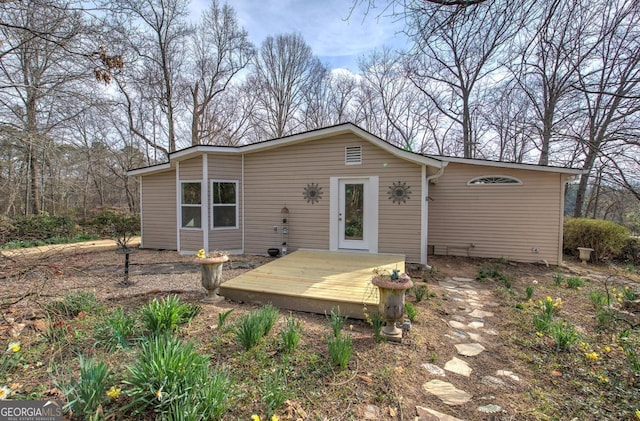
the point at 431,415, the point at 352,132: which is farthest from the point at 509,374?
Result: the point at 352,132

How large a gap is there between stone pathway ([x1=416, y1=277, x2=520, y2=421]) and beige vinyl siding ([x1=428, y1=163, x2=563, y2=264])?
358 centimetres

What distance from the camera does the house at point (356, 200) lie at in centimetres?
705

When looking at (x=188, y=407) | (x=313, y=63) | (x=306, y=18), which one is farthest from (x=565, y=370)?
(x=313, y=63)

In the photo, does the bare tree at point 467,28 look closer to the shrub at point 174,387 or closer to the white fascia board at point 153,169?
the shrub at point 174,387

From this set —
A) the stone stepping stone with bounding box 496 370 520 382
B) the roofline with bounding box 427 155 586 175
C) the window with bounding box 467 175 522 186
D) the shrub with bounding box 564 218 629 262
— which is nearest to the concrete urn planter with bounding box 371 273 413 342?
the stone stepping stone with bounding box 496 370 520 382

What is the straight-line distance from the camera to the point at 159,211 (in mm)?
9188

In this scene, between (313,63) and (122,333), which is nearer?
(122,333)

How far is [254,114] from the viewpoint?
63.2ft

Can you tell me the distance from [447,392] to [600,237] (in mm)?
9608

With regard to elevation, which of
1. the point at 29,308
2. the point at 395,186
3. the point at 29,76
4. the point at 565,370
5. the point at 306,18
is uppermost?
the point at 306,18

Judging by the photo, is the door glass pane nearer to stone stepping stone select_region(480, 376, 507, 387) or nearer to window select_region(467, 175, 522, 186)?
window select_region(467, 175, 522, 186)

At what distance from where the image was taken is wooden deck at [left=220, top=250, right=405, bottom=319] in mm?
3873

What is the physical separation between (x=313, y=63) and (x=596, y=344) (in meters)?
20.5

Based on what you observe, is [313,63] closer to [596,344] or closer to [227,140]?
[227,140]
